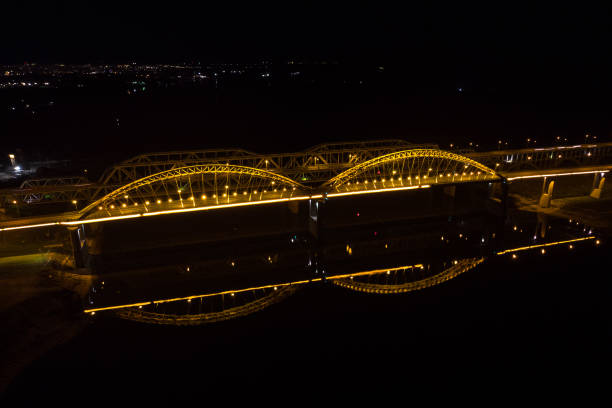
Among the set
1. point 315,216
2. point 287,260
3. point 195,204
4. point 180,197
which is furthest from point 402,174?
point 180,197

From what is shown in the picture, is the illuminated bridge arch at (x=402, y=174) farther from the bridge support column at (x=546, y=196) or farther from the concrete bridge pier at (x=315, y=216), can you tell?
the bridge support column at (x=546, y=196)

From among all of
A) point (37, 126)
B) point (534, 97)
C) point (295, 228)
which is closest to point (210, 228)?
point (295, 228)

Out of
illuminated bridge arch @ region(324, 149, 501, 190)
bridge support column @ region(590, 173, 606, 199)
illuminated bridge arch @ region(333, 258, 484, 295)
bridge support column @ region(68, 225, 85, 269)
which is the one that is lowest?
illuminated bridge arch @ region(333, 258, 484, 295)

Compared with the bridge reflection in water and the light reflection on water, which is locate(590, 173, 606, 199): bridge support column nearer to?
the light reflection on water

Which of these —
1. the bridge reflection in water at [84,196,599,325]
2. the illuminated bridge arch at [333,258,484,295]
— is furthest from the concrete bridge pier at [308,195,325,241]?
the illuminated bridge arch at [333,258,484,295]

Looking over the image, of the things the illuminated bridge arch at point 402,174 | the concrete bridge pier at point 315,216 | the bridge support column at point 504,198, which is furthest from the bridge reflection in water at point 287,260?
the illuminated bridge arch at point 402,174

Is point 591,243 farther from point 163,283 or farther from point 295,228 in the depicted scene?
point 163,283
